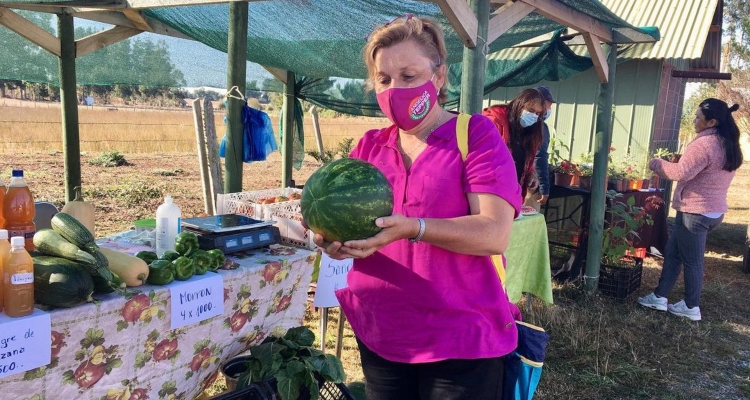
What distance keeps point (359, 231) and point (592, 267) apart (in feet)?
17.6

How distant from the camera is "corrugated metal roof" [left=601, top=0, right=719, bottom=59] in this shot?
8.83m

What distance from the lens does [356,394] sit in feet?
10.9

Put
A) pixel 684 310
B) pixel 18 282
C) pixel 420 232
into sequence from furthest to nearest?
pixel 684 310 < pixel 18 282 < pixel 420 232

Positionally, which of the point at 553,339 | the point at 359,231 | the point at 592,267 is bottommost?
the point at 553,339

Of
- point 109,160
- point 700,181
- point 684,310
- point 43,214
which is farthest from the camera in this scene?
point 109,160

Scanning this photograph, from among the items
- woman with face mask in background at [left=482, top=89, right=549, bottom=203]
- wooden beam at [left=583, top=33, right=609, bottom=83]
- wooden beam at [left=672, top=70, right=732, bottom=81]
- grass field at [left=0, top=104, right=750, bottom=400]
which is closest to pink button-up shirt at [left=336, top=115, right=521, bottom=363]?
grass field at [left=0, top=104, right=750, bottom=400]

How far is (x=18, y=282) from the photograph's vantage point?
204 centimetres

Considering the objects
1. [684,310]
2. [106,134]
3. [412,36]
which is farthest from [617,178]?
[106,134]

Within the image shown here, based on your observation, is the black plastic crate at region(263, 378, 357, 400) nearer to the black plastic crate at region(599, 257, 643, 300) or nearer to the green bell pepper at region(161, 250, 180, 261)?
the green bell pepper at region(161, 250, 180, 261)

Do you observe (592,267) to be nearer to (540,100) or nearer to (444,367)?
(540,100)

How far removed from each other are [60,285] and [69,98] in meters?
4.66

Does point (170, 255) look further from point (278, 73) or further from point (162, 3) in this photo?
point (278, 73)

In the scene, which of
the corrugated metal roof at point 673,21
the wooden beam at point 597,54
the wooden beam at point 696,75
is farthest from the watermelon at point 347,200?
the wooden beam at point 696,75

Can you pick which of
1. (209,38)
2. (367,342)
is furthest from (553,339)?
(209,38)
